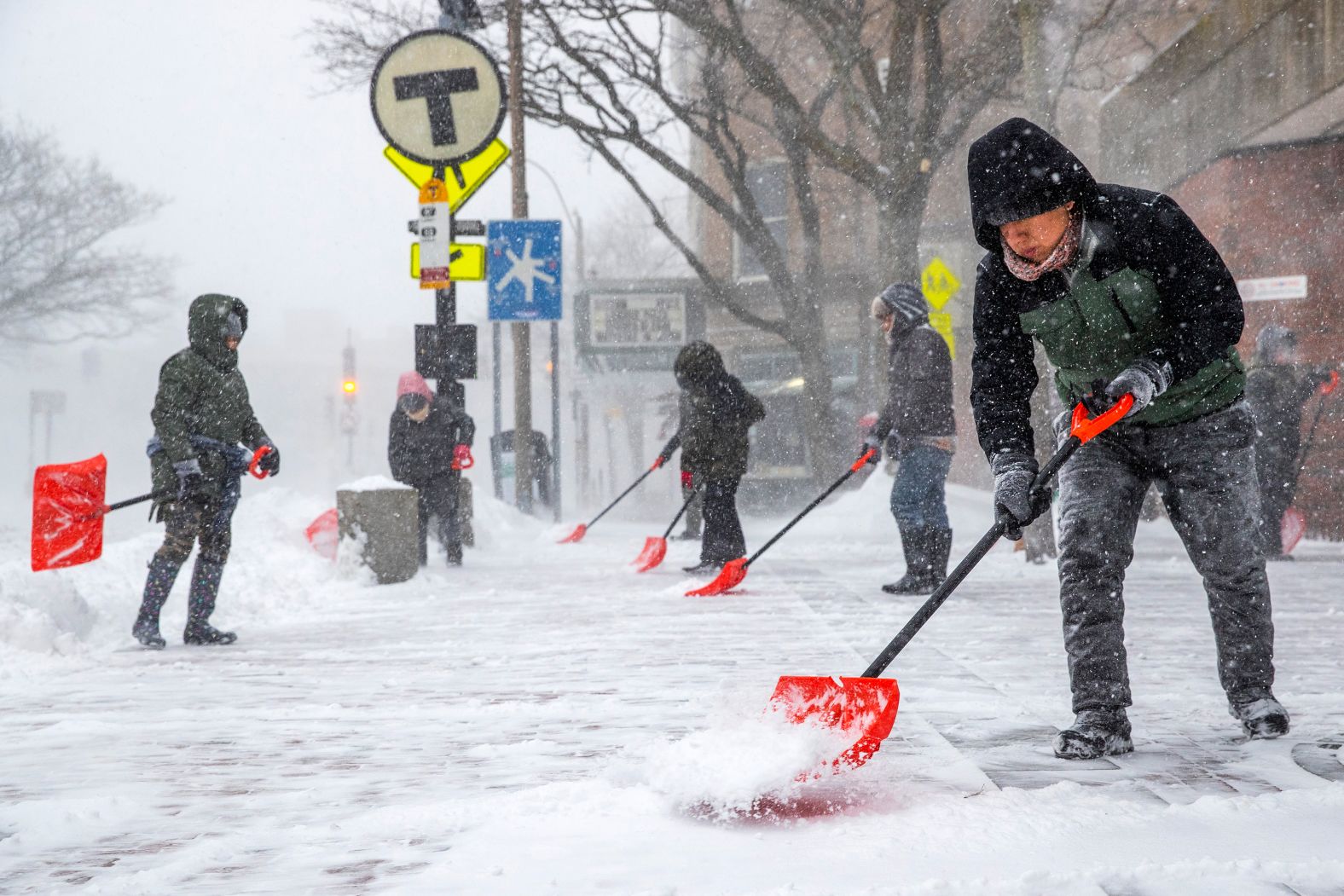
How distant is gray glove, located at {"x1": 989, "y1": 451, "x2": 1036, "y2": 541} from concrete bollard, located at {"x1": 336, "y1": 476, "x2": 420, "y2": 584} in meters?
6.03

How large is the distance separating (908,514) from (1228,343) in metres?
4.47

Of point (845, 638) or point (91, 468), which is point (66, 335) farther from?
point (845, 638)

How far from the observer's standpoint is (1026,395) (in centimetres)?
354

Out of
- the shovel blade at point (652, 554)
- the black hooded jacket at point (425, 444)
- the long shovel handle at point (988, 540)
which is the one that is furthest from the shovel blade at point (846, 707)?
the black hooded jacket at point (425, 444)

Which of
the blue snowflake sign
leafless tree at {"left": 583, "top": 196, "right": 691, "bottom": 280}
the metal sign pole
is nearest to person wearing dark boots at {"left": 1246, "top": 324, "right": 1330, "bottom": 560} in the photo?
the blue snowflake sign

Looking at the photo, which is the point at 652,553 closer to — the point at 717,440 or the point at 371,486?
the point at 717,440

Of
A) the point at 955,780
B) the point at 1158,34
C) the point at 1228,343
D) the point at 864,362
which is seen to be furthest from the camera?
the point at 864,362

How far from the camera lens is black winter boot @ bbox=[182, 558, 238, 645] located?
6.03 m

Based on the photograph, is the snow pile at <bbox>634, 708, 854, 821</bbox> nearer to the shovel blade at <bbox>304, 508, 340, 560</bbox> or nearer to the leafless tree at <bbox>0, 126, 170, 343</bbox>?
the shovel blade at <bbox>304, 508, 340, 560</bbox>

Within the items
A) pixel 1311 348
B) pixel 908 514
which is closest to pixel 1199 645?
pixel 908 514

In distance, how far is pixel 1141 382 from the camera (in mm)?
3082

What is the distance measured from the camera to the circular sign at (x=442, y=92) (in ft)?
28.8

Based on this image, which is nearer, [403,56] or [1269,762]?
[1269,762]

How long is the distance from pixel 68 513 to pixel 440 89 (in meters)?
4.29
